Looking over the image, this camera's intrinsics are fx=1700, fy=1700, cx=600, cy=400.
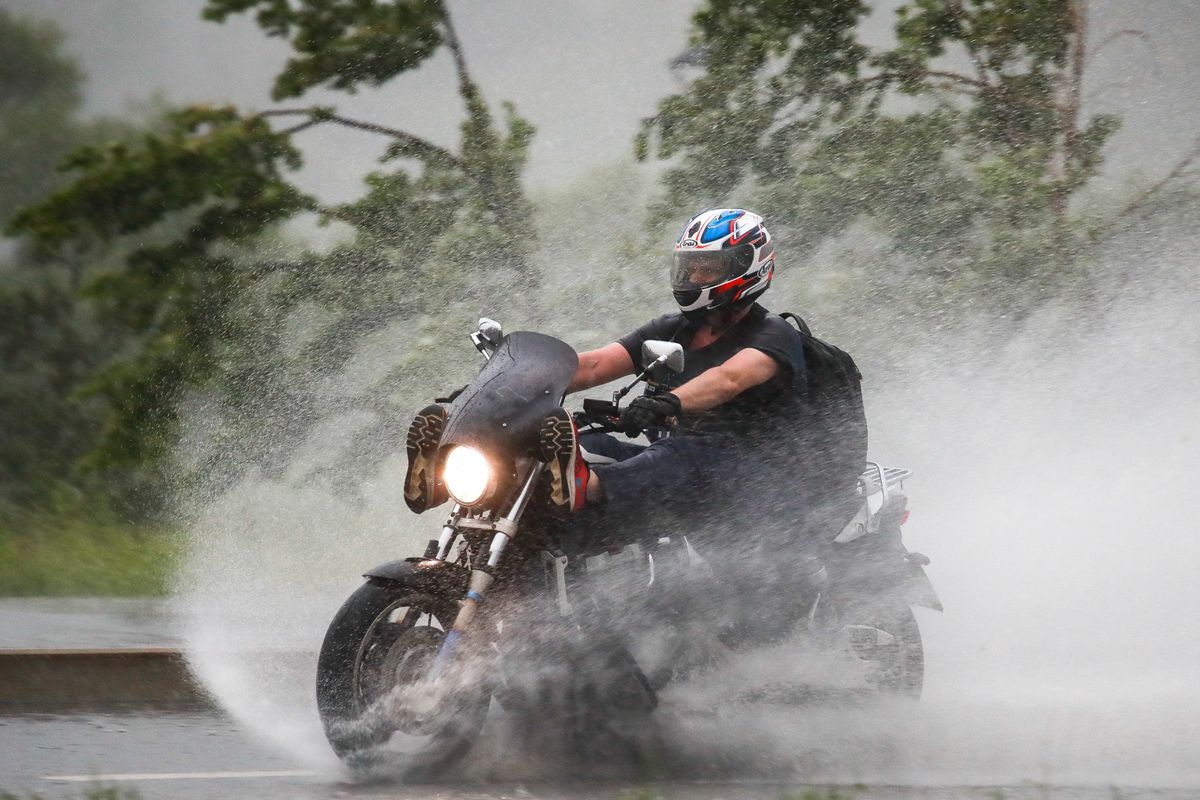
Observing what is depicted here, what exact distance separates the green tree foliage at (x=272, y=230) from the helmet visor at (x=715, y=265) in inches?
210

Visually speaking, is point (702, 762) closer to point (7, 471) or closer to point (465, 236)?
point (465, 236)

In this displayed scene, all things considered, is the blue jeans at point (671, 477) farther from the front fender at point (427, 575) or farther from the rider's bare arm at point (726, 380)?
the front fender at point (427, 575)

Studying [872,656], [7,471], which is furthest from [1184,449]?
[7,471]

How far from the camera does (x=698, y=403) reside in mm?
5434

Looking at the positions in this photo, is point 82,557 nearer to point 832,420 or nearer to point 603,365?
point 603,365

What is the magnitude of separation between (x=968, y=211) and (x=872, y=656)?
560 centimetres

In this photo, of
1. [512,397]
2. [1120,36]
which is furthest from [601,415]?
[1120,36]

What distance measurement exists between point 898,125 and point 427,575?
7388mm

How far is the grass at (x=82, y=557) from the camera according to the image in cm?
972

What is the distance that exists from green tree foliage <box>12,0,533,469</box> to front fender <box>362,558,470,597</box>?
6359 millimetres

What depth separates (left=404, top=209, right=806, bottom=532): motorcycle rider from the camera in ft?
16.0

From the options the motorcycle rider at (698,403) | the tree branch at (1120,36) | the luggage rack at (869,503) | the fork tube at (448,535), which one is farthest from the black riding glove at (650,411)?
the tree branch at (1120,36)

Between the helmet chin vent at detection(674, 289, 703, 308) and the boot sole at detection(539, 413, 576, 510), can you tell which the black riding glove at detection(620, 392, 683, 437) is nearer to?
the boot sole at detection(539, 413, 576, 510)

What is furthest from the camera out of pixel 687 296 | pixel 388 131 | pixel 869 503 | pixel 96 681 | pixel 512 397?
pixel 388 131
